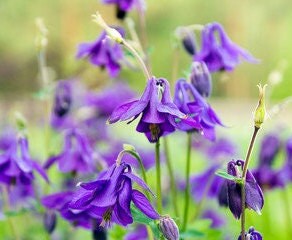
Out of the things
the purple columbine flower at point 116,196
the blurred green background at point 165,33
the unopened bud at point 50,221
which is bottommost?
the unopened bud at point 50,221

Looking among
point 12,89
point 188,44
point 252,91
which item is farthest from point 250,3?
point 188,44

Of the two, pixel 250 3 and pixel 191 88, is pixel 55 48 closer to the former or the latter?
pixel 250 3

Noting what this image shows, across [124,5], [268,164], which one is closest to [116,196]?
[124,5]

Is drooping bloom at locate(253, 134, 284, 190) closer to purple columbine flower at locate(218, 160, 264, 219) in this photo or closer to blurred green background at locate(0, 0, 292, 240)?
purple columbine flower at locate(218, 160, 264, 219)

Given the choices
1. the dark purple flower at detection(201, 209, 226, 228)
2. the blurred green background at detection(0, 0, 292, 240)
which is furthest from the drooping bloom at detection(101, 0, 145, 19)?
the blurred green background at detection(0, 0, 292, 240)

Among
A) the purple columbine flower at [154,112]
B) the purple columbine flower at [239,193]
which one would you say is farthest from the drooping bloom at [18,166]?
the purple columbine flower at [239,193]

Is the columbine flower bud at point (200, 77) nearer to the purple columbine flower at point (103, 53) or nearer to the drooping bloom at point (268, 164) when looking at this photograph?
the purple columbine flower at point (103, 53)
